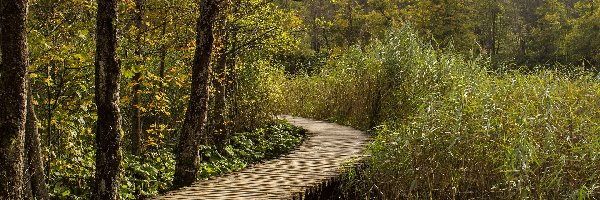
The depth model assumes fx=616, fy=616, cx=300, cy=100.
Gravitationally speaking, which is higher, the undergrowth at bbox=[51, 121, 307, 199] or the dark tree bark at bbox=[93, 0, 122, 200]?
the dark tree bark at bbox=[93, 0, 122, 200]

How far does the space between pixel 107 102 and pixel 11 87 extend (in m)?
1.31

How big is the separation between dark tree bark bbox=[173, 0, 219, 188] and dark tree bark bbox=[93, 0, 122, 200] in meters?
2.06

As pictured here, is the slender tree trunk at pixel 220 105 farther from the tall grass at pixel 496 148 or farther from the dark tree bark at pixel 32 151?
the dark tree bark at pixel 32 151

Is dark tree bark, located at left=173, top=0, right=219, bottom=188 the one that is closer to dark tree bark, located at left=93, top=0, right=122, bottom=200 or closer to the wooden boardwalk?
the wooden boardwalk

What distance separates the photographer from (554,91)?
31.7 ft

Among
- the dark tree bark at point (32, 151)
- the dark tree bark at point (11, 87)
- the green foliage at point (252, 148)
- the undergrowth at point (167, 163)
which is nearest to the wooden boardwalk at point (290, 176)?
the green foliage at point (252, 148)

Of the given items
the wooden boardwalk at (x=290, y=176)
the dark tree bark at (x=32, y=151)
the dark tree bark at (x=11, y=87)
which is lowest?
the wooden boardwalk at (x=290, y=176)

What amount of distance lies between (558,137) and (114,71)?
6.01 m

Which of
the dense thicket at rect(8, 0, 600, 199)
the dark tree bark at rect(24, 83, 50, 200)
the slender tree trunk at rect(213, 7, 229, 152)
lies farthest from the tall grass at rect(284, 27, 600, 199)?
the dark tree bark at rect(24, 83, 50, 200)

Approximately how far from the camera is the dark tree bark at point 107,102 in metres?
6.94

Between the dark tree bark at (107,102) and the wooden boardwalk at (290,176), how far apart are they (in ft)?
2.44

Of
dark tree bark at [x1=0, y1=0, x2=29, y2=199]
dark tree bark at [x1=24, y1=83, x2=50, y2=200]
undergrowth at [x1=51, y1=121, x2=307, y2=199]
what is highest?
dark tree bark at [x1=0, y1=0, x2=29, y2=199]

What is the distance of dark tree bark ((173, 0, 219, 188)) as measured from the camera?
8.95 metres

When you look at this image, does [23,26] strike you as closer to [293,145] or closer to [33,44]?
[33,44]
